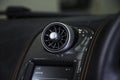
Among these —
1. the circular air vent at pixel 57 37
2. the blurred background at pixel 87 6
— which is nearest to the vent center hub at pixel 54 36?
the circular air vent at pixel 57 37

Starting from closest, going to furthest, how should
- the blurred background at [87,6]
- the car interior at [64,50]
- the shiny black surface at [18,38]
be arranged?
the car interior at [64,50]
the shiny black surface at [18,38]
the blurred background at [87,6]

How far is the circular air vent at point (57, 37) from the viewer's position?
120cm

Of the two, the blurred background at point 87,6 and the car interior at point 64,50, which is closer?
the car interior at point 64,50

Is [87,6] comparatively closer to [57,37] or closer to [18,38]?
[18,38]

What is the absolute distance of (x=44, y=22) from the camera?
138 cm

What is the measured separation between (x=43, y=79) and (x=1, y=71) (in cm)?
17

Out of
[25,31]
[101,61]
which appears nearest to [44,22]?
[25,31]

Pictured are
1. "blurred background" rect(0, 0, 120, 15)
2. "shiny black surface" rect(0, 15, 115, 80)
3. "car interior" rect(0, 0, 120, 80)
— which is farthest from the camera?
"blurred background" rect(0, 0, 120, 15)

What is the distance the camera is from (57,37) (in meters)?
1.20

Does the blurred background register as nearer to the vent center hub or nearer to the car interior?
the car interior

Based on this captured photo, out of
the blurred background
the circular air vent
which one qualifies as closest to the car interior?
the circular air vent

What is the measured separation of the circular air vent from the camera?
1.20 m

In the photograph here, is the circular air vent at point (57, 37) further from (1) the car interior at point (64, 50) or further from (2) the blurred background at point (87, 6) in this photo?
(2) the blurred background at point (87, 6)

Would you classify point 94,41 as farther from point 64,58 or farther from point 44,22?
point 44,22
